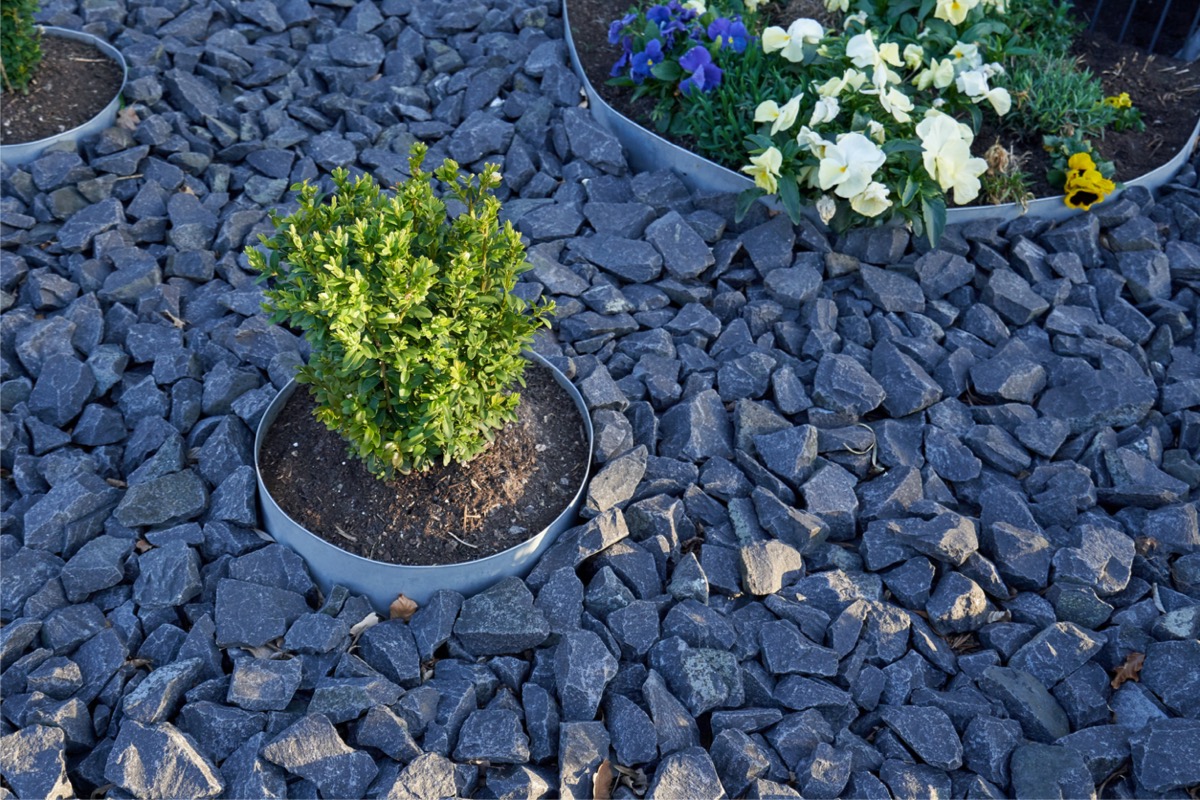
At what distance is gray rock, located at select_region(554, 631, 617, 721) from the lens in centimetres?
233

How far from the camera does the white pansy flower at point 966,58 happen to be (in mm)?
3637

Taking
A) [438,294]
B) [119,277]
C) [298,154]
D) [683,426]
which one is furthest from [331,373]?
[298,154]

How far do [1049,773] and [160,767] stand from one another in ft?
6.00

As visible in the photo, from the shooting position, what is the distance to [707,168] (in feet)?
11.9

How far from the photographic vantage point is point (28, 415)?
294cm

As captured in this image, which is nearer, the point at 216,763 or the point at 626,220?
the point at 216,763

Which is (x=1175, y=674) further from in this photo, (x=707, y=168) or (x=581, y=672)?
(x=707, y=168)

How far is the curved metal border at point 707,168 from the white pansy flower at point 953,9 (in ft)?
2.39

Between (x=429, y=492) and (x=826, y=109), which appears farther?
(x=826, y=109)

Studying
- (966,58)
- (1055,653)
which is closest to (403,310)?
(1055,653)

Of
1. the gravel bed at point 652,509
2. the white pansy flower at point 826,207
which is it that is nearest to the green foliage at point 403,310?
the gravel bed at point 652,509

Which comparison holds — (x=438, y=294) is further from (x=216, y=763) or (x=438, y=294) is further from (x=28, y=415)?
(x=28, y=415)

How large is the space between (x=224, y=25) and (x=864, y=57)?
258 cm

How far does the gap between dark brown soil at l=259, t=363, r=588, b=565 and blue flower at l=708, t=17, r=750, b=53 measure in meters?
1.74
